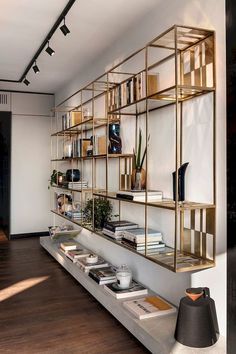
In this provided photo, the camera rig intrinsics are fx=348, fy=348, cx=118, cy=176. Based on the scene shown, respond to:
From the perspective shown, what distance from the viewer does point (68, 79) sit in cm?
562

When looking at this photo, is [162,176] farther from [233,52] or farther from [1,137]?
[1,137]

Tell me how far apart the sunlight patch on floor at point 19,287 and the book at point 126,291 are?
1107mm

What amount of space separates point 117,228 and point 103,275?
0.50 meters

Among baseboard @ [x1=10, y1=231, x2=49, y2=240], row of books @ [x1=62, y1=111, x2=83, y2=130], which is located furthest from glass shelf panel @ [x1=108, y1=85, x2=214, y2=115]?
baseboard @ [x1=10, y1=231, x2=49, y2=240]

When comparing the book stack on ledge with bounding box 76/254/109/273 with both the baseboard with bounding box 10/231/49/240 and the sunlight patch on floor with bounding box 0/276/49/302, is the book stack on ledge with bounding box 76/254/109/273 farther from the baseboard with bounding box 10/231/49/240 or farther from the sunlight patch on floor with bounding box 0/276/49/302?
the baseboard with bounding box 10/231/49/240

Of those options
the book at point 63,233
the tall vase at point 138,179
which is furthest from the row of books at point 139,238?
the book at point 63,233

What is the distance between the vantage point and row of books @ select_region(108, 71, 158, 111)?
9.54 feet

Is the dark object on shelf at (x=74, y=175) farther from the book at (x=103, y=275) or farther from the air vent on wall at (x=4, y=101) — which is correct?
the air vent on wall at (x=4, y=101)

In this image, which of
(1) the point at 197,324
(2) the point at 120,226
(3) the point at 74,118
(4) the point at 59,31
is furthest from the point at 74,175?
(1) the point at 197,324

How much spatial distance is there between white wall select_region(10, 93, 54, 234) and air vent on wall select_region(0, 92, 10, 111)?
85mm

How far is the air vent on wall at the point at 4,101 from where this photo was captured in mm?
6379

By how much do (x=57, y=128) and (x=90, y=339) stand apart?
178 inches

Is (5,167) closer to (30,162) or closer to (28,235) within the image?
(30,162)

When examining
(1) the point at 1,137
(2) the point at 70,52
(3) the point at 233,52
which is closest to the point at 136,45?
(2) the point at 70,52
